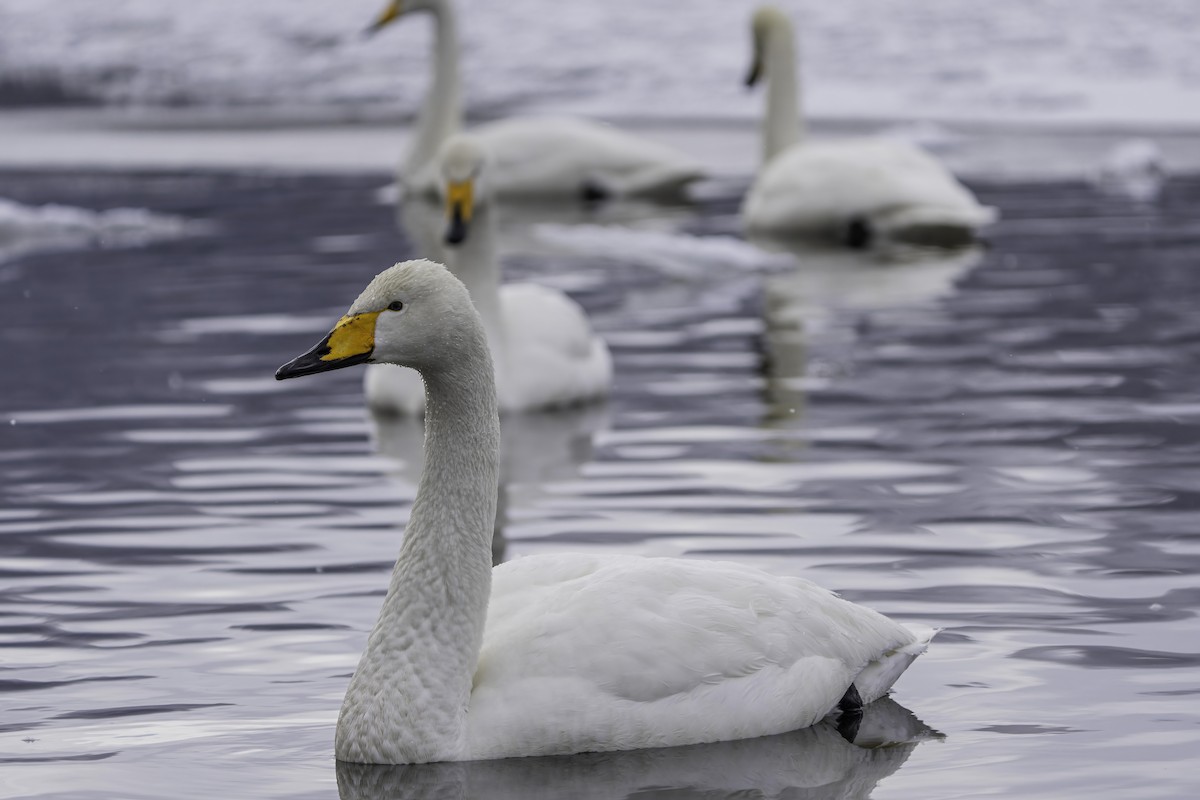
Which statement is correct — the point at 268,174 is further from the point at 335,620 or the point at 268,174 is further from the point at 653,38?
the point at 335,620

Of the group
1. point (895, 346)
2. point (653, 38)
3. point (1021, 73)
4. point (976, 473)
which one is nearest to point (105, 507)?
point (976, 473)

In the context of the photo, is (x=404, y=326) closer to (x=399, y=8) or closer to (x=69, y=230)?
(x=69, y=230)

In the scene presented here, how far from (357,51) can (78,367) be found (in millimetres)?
24597

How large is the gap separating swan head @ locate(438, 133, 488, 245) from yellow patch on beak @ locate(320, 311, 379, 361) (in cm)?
526

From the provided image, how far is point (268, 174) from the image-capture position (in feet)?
73.8

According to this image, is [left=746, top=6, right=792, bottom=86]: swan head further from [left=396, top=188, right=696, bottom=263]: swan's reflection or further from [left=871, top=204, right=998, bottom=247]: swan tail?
[left=871, top=204, right=998, bottom=247]: swan tail

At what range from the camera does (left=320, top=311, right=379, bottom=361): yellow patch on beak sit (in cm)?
564

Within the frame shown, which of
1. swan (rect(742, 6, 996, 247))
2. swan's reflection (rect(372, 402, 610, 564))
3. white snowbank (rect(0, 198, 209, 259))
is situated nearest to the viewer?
swan's reflection (rect(372, 402, 610, 564))

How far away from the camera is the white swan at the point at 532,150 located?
2136cm

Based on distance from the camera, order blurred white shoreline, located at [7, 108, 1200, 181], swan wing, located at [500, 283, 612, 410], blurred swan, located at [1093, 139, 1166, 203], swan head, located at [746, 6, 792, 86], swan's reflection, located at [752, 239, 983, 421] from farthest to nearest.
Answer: blurred white shoreline, located at [7, 108, 1200, 181] → blurred swan, located at [1093, 139, 1166, 203] → swan head, located at [746, 6, 792, 86] → swan's reflection, located at [752, 239, 983, 421] → swan wing, located at [500, 283, 612, 410]

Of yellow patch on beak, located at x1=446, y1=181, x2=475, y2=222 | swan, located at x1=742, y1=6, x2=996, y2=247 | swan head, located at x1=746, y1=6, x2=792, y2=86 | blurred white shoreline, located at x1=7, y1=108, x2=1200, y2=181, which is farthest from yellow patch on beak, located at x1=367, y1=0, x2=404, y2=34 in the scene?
yellow patch on beak, located at x1=446, y1=181, x2=475, y2=222

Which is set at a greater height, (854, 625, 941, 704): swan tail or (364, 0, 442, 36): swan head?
(364, 0, 442, 36): swan head

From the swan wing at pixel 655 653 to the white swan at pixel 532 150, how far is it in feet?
50.5

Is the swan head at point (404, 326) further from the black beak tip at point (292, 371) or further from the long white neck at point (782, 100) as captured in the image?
the long white neck at point (782, 100)
